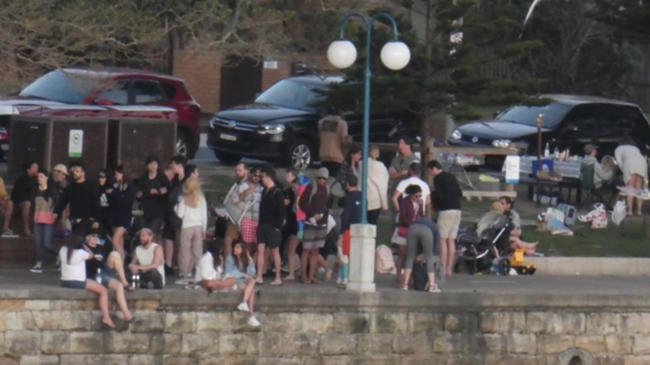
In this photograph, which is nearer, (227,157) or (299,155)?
(299,155)

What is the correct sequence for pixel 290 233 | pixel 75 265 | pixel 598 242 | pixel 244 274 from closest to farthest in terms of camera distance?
pixel 75 265, pixel 244 274, pixel 290 233, pixel 598 242

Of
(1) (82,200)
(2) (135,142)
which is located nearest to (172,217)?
(1) (82,200)

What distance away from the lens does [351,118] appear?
1203 inches

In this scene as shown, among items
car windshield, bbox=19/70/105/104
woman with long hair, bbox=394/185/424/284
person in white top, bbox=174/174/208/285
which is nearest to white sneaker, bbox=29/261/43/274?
person in white top, bbox=174/174/208/285

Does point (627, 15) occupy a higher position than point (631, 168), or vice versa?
point (627, 15)

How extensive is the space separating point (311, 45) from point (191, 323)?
11.9 m

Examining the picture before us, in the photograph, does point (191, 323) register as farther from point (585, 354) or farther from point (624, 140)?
point (624, 140)

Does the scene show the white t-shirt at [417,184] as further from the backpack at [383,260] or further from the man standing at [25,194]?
the man standing at [25,194]

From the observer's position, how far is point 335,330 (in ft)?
68.2

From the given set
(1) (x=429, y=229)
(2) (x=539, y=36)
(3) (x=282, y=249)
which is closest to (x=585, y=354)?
(1) (x=429, y=229)

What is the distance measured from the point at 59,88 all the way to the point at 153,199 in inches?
298

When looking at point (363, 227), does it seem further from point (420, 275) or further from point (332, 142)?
point (332, 142)

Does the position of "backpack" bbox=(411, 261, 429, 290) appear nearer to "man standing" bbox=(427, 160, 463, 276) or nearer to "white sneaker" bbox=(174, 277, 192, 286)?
"man standing" bbox=(427, 160, 463, 276)

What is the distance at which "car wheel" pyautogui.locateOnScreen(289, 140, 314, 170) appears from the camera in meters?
30.0
